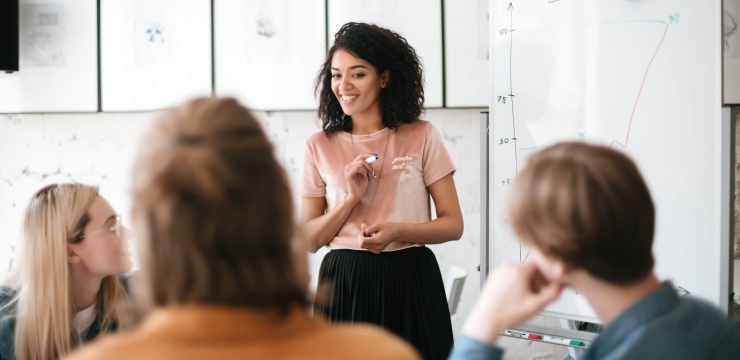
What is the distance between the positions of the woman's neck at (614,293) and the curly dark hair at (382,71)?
3.52ft

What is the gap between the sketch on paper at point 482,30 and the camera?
105 inches

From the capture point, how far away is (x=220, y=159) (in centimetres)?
61

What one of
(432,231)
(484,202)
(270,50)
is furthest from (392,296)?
(270,50)

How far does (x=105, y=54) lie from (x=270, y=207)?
8.48 feet

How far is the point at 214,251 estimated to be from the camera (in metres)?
0.62

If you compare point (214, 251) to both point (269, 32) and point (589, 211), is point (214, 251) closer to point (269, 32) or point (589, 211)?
point (589, 211)

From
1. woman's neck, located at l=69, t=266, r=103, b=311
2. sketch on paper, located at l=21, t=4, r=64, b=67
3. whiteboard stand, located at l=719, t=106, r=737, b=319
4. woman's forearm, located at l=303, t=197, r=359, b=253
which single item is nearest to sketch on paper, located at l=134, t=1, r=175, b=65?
sketch on paper, located at l=21, t=4, r=64, b=67

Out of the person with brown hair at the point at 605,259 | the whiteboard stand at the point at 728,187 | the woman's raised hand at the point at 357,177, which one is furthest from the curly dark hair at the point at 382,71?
the person with brown hair at the point at 605,259

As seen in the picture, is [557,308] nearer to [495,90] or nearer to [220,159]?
[495,90]

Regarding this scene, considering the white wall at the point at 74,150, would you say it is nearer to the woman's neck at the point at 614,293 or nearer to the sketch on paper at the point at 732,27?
the sketch on paper at the point at 732,27

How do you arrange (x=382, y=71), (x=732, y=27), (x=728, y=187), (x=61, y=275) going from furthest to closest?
(x=732, y=27) < (x=382, y=71) < (x=728, y=187) < (x=61, y=275)

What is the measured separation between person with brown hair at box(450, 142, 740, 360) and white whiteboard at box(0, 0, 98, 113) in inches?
101

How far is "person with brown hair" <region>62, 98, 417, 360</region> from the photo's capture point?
0.61 meters

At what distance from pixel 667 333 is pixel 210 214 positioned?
1.92 ft
